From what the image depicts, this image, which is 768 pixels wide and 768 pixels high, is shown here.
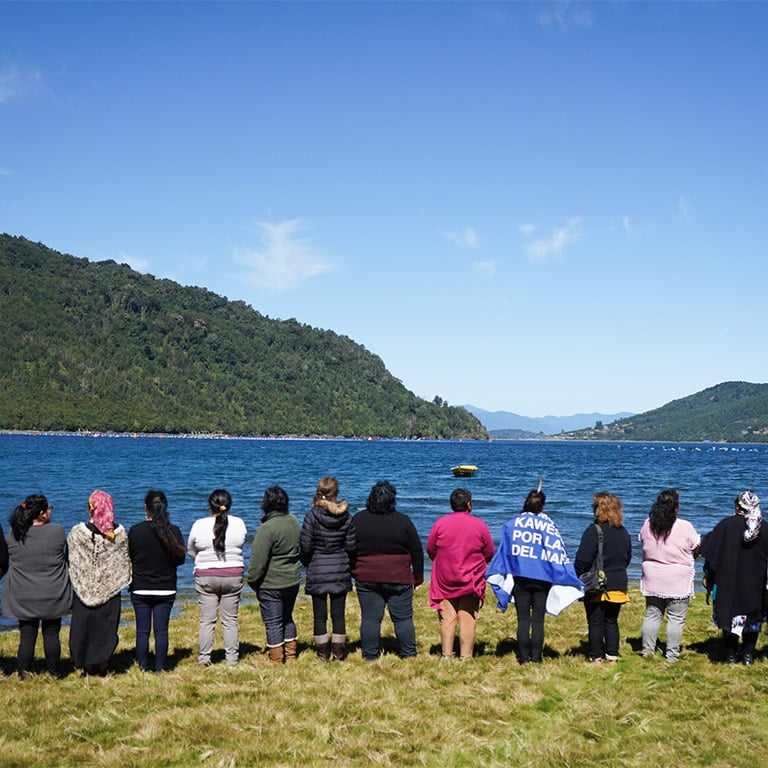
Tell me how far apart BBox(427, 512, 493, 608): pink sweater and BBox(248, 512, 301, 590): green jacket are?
183cm

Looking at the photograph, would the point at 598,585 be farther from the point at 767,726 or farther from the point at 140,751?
the point at 140,751

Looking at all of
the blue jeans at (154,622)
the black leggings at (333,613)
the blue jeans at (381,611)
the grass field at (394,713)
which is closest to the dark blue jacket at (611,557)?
the grass field at (394,713)

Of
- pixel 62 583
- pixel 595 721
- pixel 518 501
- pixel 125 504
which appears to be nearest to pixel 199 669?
pixel 62 583

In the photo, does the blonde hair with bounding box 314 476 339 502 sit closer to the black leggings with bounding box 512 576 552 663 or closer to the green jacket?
the green jacket

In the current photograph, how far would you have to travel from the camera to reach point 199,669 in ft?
31.6

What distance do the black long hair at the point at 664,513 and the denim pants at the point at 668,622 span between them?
88 centimetres

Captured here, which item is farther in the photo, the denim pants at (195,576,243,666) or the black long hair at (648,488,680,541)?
the black long hair at (648,488,680,541)

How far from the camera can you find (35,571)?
899cm

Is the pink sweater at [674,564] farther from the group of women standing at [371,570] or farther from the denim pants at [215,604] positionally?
the denim pants at [215,604]

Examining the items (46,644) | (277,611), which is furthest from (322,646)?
(46,644)

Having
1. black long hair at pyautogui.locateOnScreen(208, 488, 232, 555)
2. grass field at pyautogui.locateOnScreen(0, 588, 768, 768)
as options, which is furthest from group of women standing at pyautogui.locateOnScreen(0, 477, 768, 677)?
grass field at pyautogui.locateOnScreen(0, 588, 768, 768)

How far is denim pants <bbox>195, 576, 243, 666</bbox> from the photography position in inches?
374

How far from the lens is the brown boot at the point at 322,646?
33.5 feet

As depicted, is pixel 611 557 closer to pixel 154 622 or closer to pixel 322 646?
pixel 322 646
